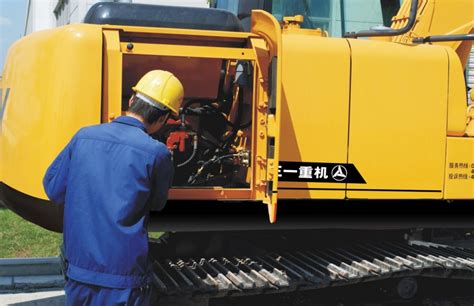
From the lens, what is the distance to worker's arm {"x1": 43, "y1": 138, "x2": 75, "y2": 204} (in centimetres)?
284

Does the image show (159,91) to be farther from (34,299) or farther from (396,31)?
(34,299)

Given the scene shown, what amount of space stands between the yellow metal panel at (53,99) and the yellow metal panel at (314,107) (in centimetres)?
108

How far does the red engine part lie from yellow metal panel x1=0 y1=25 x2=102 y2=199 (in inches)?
21.5

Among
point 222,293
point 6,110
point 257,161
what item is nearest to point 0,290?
point 6,110

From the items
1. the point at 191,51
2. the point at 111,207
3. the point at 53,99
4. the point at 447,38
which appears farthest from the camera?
the point at 447,38

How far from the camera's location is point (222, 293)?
13.0ft

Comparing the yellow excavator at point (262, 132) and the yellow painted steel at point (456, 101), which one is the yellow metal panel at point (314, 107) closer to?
the yellow excavator at point (262, 132)

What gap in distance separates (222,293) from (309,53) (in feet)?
4.86

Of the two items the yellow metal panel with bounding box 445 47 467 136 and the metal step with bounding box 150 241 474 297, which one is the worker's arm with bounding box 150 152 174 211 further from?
the yellow metal panel with bounding box 445 47 467 136

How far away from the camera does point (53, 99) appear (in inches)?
142

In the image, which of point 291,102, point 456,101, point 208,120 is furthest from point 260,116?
point 456,101

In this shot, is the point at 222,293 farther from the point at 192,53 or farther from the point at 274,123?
the point at 192,53

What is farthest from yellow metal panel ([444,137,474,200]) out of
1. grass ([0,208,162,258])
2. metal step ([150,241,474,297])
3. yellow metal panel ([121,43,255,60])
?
grass ([0,208,162,258])

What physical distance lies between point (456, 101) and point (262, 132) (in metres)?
1.28
